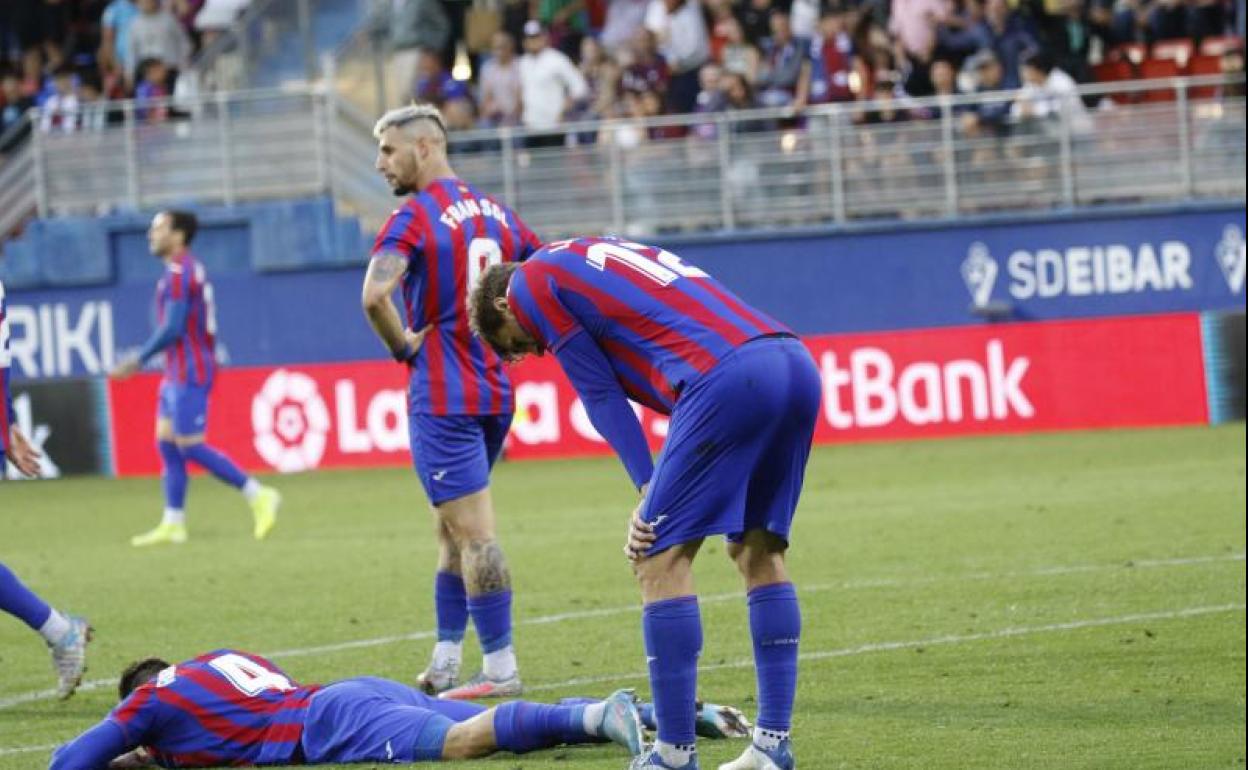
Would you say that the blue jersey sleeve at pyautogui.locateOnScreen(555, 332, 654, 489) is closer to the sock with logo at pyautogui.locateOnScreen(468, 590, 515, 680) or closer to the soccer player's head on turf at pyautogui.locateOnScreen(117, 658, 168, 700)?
the soccer player's head on turf at pyautogui.locateOnScreen(117, 658, 168, 700)

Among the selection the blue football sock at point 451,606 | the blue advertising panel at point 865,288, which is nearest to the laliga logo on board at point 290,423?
the blue advertising panel at point 865,288

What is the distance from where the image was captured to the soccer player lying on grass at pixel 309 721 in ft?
24.5

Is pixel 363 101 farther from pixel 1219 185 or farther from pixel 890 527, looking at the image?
pixel 890 527

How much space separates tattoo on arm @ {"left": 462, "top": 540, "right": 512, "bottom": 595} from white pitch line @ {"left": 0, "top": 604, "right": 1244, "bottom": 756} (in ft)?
1.44

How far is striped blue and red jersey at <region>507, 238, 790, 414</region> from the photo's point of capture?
22.7ft

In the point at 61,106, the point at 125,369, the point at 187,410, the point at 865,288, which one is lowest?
the point at 187,410

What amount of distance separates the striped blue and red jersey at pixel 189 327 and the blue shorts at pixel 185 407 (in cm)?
5

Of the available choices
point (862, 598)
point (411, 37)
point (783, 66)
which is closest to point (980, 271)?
point (783, 66)

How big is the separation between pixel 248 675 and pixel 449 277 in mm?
2361

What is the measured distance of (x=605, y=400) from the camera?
22.9ft

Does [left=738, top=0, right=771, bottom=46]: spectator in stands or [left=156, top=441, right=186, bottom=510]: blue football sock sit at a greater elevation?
[left=738, top=0, right=771, bottom=46]: spectator in stands

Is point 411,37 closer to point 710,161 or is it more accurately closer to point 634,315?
point 710,161

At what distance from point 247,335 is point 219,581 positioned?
12.5 m

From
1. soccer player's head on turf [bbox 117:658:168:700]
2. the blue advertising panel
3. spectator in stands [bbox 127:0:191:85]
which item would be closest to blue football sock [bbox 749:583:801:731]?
soccer player's head on turf [bbox 117:658:168:700]
